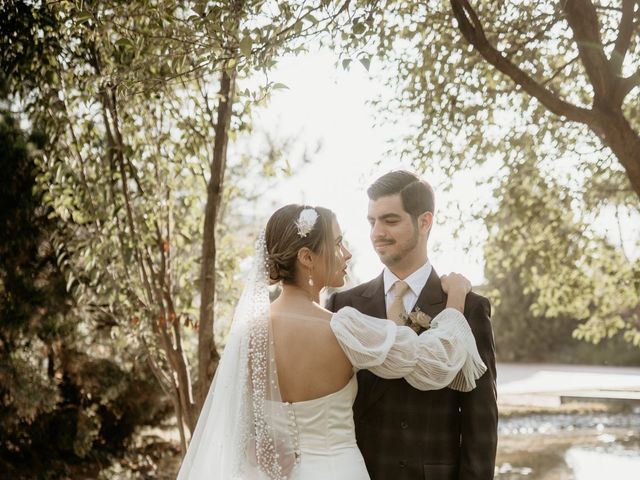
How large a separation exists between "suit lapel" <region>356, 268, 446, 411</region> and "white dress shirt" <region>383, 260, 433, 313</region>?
17 mm

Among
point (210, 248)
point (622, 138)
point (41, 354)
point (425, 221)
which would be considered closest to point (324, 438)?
point (425, 221)

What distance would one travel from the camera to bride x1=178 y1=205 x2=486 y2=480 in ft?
8.15

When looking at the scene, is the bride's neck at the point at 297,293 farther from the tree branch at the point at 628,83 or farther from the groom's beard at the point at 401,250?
the tree branch at the point at 628,83

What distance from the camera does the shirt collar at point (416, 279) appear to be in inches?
118

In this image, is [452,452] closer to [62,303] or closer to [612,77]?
[612,77]

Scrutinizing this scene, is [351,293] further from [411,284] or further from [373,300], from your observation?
[411,284]

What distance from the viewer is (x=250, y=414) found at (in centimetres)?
258

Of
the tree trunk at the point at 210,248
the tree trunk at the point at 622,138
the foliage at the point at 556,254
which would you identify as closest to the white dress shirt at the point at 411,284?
the tree trunk at the point at 210,248

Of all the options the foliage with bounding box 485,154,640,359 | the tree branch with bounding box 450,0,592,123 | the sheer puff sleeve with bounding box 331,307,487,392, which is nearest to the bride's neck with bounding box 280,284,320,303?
the sheer puff sleeve with bounding box 331,307,487,392

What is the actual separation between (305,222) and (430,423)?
3.01ft

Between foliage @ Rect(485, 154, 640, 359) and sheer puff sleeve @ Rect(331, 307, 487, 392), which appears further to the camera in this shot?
foliage @ Rect(485, 154, 640, 359)

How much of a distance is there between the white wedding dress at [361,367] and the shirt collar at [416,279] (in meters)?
0.38

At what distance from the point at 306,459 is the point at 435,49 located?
14.3 feet

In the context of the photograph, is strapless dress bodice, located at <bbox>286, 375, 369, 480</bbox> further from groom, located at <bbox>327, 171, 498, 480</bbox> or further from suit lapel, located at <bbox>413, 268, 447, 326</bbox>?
suit lapel, located at <bbox>413, 268, 447, 326</bbox>
